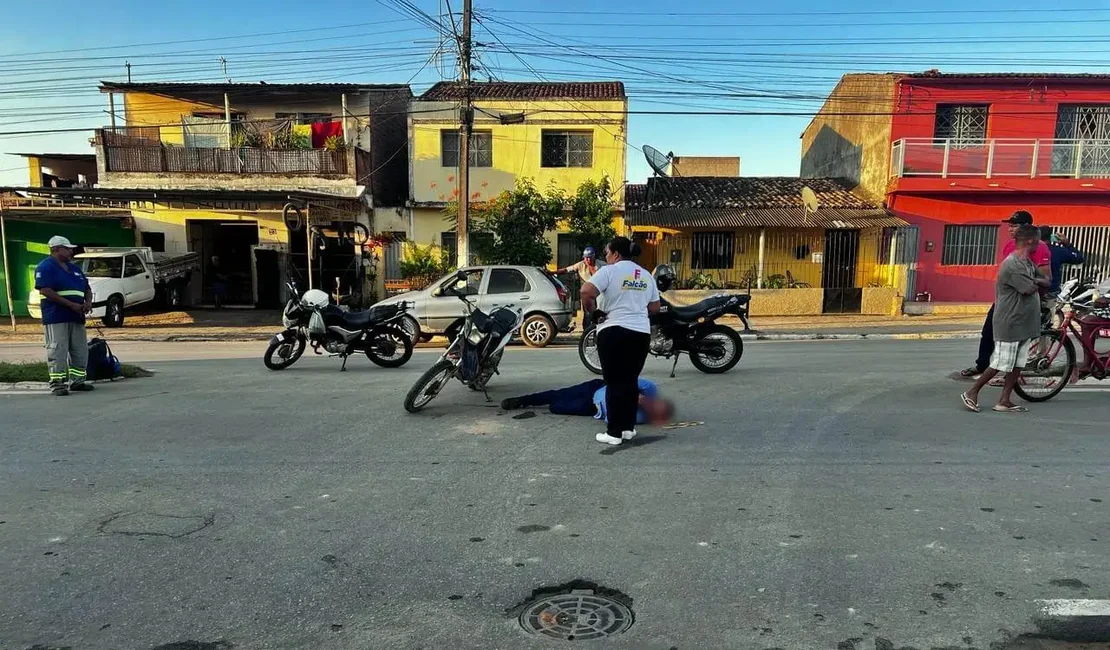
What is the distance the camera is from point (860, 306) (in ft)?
62.1

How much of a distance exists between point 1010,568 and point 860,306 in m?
17.0

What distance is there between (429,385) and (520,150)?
15623 mm

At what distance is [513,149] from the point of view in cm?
2088

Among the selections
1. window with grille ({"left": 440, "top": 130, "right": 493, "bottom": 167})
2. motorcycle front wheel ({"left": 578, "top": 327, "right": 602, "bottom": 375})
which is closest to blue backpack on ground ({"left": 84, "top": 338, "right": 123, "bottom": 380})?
motorcycle front wheel ({"left": 578, "top": 327, "right": 602, "bottom": 375})

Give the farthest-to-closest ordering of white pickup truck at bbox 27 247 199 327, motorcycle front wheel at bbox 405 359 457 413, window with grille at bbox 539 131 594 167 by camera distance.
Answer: window with grille at bbox 539 131 594 167, white pickup truck at bbox 27 247 199 327, motorcycle front wheel at bbox 405 359 457 413

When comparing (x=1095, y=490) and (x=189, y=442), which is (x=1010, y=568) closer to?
(x=1095, y=490)

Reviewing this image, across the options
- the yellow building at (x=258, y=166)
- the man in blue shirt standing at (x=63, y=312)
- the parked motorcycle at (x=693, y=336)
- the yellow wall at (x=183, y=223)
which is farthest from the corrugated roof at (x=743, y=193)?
the man in blue shirt standing at (x=63, y=312)

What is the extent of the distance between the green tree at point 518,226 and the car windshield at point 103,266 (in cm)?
966

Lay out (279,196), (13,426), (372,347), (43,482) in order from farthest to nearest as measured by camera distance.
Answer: (279,196) → (372,347) → (13,426) → (43,482)

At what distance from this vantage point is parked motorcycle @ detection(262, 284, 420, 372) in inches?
364

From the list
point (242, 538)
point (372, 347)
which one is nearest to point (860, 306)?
point (372, 347)

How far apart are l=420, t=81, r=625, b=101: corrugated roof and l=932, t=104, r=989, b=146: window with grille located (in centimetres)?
959

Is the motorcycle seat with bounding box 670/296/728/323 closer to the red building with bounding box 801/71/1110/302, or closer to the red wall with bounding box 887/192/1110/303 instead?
the red building with bounding box 801/71/1110/302

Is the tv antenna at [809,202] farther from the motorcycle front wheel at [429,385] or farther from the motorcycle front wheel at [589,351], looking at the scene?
the motorcycle front wheel at [429,385]
